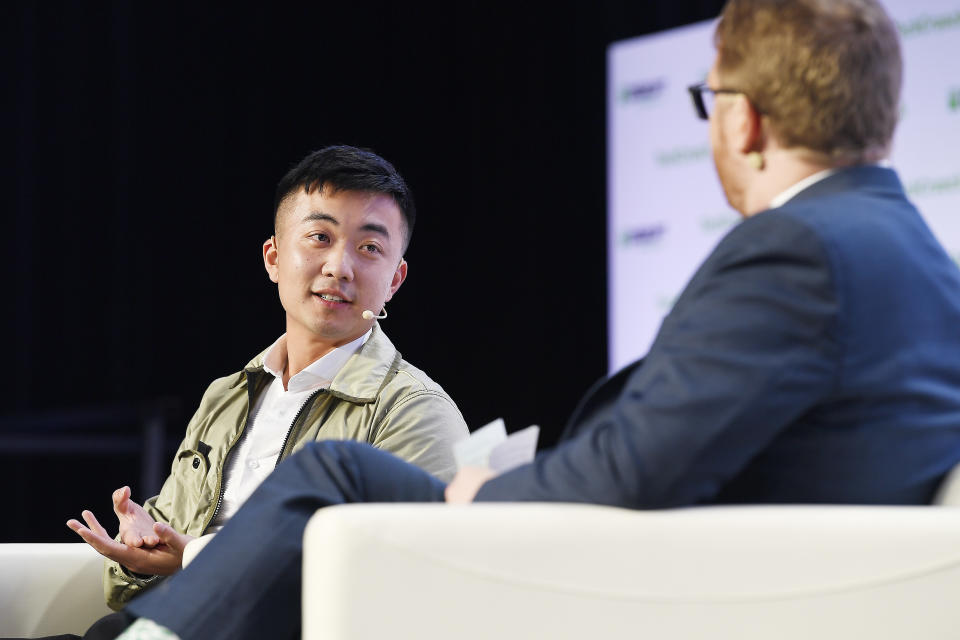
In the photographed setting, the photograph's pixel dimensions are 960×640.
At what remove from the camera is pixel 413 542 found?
3.45ft

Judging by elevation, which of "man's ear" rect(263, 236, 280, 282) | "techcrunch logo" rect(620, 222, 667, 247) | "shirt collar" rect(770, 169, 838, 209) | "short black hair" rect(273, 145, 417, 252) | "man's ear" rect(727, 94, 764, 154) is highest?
"man's ear" rect(727, 94, 764, 154)

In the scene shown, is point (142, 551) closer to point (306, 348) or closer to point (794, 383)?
point (306, 348)

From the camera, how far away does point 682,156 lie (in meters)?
4.20

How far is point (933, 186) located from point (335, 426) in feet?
7.65

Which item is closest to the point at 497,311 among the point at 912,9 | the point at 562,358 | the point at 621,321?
the point at 562,358

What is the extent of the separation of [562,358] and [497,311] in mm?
478

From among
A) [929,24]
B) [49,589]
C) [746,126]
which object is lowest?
[49,589]

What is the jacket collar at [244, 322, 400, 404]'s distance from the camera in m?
2.13

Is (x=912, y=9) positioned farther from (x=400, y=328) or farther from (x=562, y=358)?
(x=400, y=328)

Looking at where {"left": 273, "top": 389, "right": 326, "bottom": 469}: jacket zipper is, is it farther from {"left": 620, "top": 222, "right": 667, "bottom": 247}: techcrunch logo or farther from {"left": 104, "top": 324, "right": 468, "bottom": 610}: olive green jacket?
{"left": 620, "top": 222, "right": 667, "bottom": 247}: techcrunch logo

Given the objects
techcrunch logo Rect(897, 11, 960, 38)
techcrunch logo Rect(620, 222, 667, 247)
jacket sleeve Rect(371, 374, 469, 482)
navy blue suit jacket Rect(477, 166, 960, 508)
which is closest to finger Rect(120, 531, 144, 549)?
jacket sleeve Rect(371, 374, 469, 482)

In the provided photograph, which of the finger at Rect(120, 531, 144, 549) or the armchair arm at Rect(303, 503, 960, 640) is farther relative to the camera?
the finger at Rect(120, 531, 144, 549)

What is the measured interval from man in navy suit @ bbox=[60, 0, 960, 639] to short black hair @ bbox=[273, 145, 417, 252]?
1.11m

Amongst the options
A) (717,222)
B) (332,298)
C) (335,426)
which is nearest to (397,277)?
(332,298)
